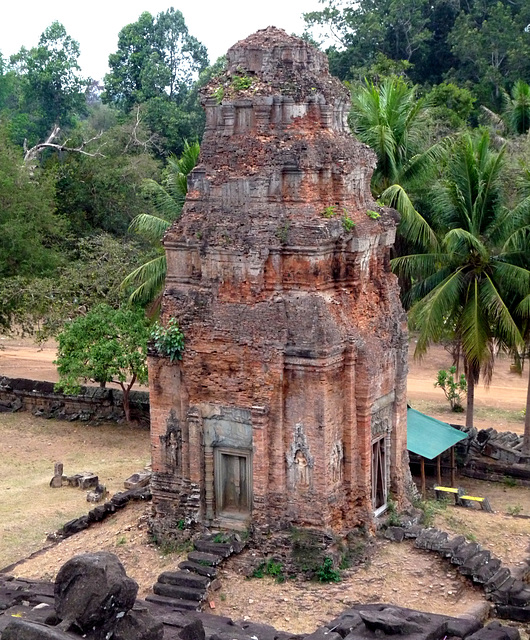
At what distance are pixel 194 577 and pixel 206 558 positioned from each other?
1.72 feet

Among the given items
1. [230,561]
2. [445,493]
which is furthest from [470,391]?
[230,561]

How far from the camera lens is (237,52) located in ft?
51.1

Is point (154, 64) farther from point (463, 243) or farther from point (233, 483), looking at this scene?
point (233, 483)

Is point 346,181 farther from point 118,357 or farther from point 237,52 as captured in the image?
point 118,357

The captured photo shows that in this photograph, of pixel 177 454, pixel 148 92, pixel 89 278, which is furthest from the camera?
pixel 148 92

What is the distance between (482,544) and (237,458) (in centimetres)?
406

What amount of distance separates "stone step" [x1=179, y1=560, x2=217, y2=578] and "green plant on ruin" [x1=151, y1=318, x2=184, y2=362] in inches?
119

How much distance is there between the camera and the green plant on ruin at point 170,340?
15.6 meters

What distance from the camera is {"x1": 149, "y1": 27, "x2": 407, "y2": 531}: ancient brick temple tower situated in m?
14.9

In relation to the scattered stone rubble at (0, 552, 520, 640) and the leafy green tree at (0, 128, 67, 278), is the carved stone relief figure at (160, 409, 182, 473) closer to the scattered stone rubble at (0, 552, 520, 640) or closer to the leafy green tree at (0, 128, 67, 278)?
the scattered stone rubble at (0, 552, 520, 640)

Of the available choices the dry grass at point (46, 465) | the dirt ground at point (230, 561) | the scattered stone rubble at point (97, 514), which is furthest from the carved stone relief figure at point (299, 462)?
the dry grass at point (46, 465)

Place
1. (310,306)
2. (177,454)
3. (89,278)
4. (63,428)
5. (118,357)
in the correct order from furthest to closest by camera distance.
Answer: (89,278)
(63,428)
(118,357)
(177,454)
(310,306)

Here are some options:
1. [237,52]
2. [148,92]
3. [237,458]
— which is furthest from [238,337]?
[148,92]

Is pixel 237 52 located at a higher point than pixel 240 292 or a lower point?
higher
